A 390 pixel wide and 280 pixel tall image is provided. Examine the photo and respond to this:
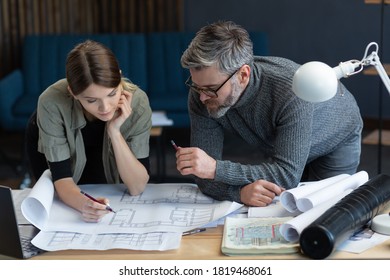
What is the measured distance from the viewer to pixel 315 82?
184cm

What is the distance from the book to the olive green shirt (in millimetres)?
567

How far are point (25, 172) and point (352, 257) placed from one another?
3.94 meters

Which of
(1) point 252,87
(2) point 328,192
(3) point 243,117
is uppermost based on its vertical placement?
(1) point 252,87

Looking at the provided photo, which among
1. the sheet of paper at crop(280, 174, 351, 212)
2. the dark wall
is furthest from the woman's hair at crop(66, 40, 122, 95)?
the dark wall

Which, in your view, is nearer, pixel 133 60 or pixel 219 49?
pixel 219 49

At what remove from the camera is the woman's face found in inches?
95.2

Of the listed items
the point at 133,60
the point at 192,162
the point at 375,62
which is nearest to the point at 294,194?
the point at 192,162

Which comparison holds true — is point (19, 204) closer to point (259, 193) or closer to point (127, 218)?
point (127, 218)

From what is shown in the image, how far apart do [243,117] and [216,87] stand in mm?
241

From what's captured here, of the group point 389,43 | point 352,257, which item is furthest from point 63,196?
point 389,43

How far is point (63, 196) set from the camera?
7.86 feet

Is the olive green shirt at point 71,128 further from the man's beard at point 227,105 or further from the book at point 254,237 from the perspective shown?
the book at point 254,237
